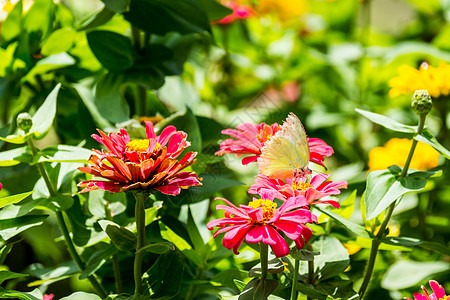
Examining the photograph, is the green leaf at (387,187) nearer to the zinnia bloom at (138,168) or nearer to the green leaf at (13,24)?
the zinnia bloom at (138,168)

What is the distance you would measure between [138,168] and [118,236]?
8 centimetres

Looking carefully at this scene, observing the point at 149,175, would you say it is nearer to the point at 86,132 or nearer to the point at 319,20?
the point at 86,132

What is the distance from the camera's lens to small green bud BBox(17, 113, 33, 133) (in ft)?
1.85

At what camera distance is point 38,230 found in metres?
1.02

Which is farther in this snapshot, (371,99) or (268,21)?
(268,21)

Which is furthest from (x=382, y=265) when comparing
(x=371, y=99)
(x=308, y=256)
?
(x=371, y=99)

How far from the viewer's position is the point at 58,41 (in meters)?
0.80

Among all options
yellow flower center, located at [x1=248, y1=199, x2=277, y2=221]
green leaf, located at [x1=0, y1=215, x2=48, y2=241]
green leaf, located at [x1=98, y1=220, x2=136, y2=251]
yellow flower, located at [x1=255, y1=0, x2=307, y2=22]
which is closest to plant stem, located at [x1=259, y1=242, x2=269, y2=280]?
yellow flower center, located at [x1=248, y1=199, x2=277, y2=221]

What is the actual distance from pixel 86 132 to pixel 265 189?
1.28 ft

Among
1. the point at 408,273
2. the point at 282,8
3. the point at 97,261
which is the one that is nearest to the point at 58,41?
the point at 97,261

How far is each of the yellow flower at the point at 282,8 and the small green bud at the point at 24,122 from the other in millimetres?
907

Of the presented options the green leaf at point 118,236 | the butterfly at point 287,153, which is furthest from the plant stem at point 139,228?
the butterfly at point 287,153

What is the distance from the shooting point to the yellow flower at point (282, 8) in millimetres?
1378

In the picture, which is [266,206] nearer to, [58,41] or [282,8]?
[58,41]
